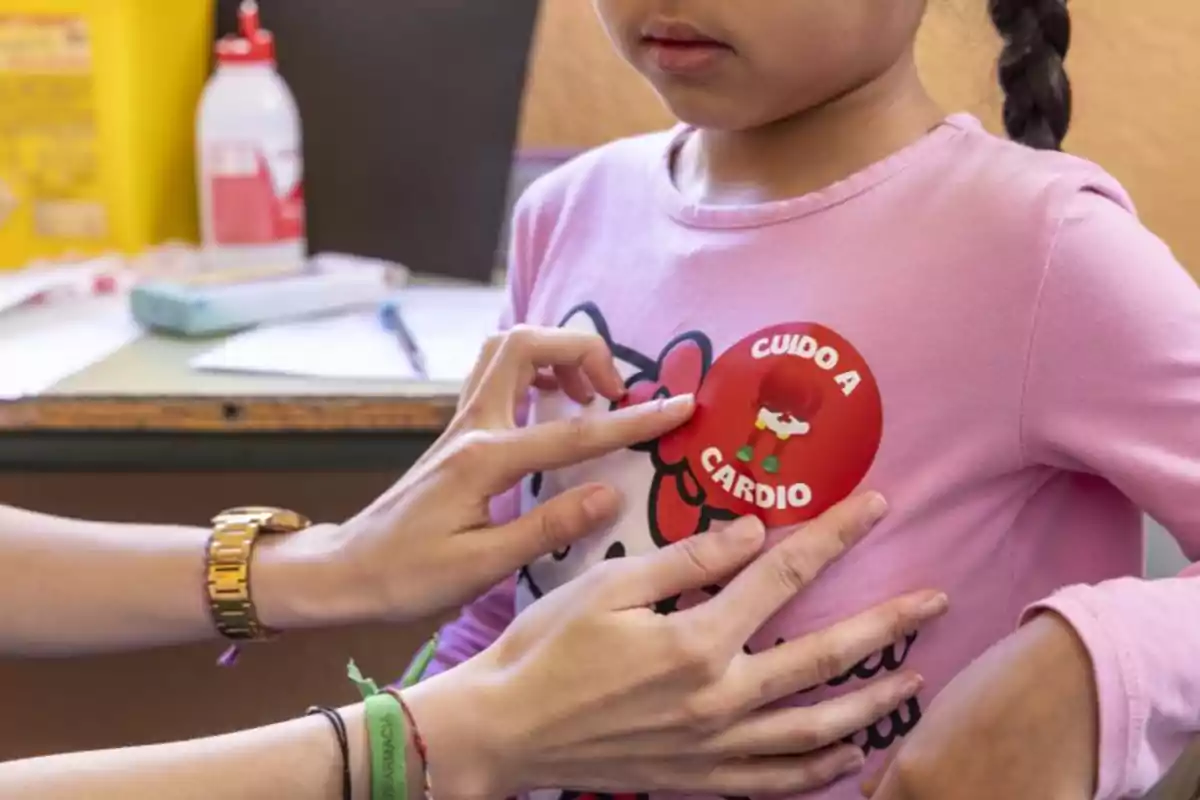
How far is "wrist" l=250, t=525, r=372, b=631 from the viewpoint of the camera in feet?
2.48

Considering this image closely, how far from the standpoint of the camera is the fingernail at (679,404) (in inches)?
26.4

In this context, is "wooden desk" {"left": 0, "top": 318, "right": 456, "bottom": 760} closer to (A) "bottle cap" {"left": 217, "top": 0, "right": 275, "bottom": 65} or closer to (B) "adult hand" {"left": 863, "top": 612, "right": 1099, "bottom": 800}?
(A) "bottle cap" {"left": 217, "top": 0, "right": 275, "bottom": 65}

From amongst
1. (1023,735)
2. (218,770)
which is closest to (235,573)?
(218,770)

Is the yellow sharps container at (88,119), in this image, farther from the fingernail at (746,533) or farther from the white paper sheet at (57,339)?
the fingernail at (746,533)

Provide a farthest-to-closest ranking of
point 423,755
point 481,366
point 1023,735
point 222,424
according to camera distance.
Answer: point 222,424
point 481,366
point 423,755
point 1023,735

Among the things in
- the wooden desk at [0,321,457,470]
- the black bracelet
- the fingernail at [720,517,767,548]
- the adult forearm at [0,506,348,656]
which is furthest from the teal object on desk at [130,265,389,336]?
the fingernail at [720,517,767,548]

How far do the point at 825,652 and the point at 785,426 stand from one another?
12 centimetres

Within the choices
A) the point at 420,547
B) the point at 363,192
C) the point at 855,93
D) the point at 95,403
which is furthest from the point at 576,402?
the point at 363,192

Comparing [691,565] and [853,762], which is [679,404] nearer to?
[691,565]

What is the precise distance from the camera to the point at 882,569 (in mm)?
634

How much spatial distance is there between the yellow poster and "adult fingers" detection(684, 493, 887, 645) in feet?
2.84

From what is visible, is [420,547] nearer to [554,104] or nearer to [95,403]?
[95,403]

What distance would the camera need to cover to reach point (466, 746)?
2.10 ft

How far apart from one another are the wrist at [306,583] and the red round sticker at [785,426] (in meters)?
0.23
